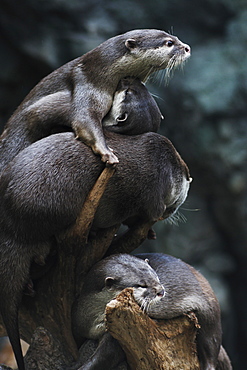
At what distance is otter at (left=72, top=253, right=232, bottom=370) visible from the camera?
98.7 inches

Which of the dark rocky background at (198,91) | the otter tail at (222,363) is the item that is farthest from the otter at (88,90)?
the dark rocky background at (198,91)

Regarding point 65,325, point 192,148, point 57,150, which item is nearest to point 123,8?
point 192,148

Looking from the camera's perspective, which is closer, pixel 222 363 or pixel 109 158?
pixel 109 158

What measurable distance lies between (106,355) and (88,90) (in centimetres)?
135

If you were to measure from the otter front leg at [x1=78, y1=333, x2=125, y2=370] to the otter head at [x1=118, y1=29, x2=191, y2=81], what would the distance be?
1429 millimetres

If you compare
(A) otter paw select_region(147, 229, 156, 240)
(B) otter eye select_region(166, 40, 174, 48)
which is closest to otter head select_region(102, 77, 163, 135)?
(B) otter eye select_region(166, 40, 174, 48)

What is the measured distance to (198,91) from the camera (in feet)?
17.5

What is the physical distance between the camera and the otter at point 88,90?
2489mm

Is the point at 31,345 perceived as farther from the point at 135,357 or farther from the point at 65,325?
the point at 135,357

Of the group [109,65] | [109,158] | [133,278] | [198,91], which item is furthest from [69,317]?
[198,91]

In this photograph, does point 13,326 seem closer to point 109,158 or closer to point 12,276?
point 12,276

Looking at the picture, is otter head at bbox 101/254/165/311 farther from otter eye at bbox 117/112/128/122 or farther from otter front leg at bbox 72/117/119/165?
otter eye at bbox 117/112/128/122

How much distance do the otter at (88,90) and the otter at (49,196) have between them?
0.11 m

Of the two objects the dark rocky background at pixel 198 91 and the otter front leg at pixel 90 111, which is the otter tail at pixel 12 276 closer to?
the otter front leg at pixel 90 111
